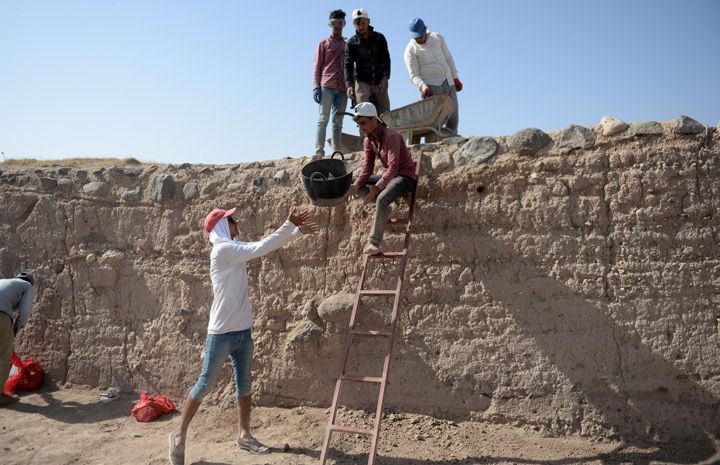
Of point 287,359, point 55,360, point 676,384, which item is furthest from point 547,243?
point 55,360

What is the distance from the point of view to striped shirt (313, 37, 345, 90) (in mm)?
6289

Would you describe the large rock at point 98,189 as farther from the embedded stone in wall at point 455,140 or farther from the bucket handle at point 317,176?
the embedded stone in wall at point 455,140

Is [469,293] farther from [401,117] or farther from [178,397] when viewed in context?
[178,397]

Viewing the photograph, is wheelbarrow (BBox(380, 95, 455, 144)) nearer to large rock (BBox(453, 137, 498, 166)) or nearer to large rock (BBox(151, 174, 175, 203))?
large rock (BBox(453, 137, 498, 166))

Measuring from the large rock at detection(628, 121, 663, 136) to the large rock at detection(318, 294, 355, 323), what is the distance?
2.21 metres

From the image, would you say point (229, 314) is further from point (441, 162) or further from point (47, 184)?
point (47, 184)

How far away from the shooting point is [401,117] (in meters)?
5.85

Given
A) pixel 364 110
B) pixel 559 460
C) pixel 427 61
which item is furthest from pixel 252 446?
pixel 427 61

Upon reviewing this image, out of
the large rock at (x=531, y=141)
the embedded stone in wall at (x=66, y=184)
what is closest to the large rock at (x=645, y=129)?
the large rock at (x=531, y=141)

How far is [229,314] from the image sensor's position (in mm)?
4324

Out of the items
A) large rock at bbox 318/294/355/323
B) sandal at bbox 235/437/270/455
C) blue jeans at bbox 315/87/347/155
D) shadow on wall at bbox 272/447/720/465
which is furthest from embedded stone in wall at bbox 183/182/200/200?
shadow on wall at bbox 272/447/720/465

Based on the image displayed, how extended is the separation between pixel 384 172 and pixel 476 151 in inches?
27.4

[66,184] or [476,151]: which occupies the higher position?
Result: [476,151]

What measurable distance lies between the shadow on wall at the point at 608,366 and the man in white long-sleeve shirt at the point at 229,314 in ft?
4.71
